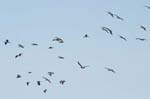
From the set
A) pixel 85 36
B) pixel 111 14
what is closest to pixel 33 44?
pixel 85 36

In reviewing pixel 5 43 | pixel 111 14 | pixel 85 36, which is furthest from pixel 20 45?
pixel 111 14

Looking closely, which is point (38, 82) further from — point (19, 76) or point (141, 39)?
point (141, 39)

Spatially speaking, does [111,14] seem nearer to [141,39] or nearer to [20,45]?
[141,39]

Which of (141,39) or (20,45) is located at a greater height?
(141,39)

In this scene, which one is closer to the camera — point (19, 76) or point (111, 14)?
point (111, 14)

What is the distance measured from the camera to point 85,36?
1291 inches

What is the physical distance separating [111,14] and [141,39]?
2.57 metres

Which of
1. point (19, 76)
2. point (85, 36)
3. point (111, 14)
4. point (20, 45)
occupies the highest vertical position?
point (111, 14)

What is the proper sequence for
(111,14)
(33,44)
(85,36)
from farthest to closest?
(33,44) → (85,36) → (111,14)

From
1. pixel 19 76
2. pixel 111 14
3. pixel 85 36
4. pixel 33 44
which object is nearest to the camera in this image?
pixel 111 14

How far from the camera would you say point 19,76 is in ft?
126

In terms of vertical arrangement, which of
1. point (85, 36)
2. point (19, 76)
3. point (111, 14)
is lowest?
point (19, 76)

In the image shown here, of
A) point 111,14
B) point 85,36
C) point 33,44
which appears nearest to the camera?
point 111,14

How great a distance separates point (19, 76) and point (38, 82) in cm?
268
